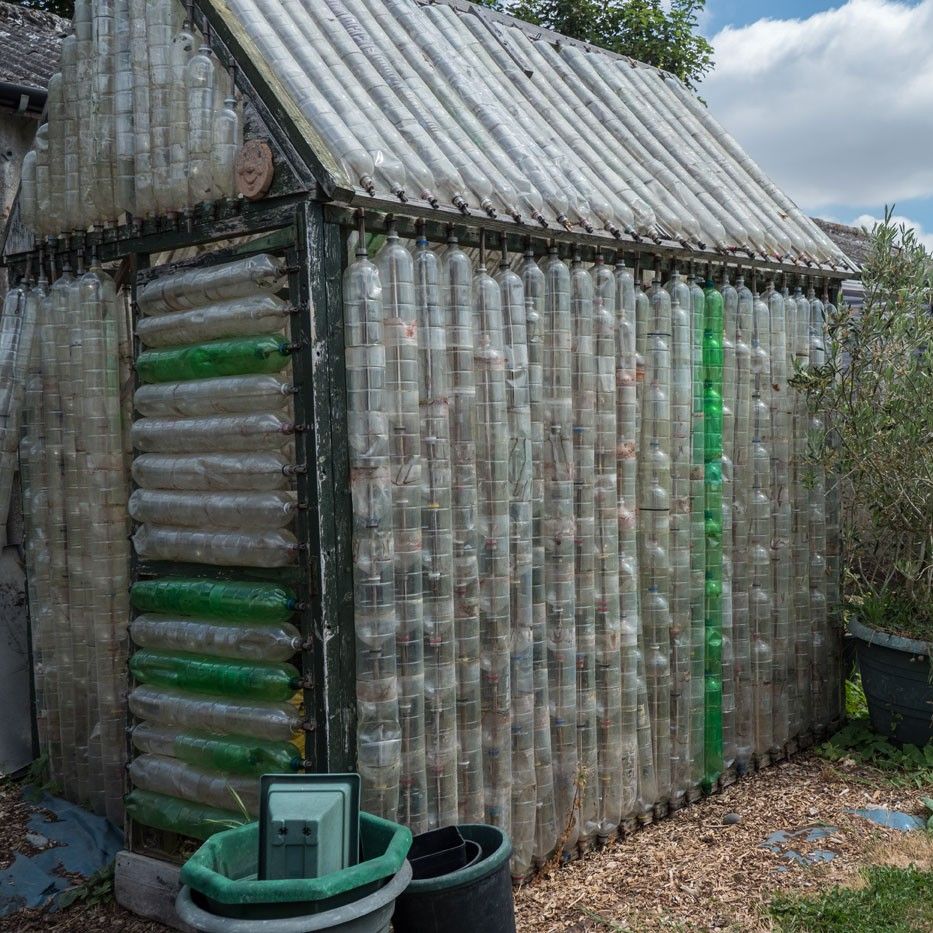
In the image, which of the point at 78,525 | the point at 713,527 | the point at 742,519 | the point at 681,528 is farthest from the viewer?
the point at 742,519

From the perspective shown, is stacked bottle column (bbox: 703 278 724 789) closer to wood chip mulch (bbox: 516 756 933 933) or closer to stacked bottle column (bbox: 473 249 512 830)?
wood chip mulch (bbox: 516 756 933 933)

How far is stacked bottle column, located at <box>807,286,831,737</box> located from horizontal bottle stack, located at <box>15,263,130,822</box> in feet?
12.8

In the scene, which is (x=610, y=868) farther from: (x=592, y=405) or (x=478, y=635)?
(x=592, y=405)

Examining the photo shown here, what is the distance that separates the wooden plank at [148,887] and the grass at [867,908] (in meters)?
2.52

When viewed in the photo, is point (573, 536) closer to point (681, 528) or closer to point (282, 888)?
point (681, 528)

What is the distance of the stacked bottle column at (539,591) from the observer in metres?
4.70

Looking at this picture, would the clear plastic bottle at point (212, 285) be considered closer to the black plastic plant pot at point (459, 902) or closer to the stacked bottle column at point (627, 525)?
the stacked bottle column at point (627, 525)

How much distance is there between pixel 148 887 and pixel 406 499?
2.09m

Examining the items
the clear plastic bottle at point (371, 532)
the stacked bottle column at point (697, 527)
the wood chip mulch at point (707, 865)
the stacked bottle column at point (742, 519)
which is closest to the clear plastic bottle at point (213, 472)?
the clear plastic bottle at point (371, 532)

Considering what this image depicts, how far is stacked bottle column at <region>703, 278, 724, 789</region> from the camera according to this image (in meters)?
5.67

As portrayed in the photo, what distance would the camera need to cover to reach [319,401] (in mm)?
3955

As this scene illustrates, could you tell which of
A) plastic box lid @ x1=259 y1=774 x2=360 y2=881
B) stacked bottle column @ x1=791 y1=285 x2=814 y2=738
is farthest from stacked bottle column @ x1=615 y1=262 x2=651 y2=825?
plastic box lid @ x1=259 y1=774 x2=360 y2=881

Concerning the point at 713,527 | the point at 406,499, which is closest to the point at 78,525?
the point at 406,499

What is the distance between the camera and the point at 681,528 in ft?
17.9
